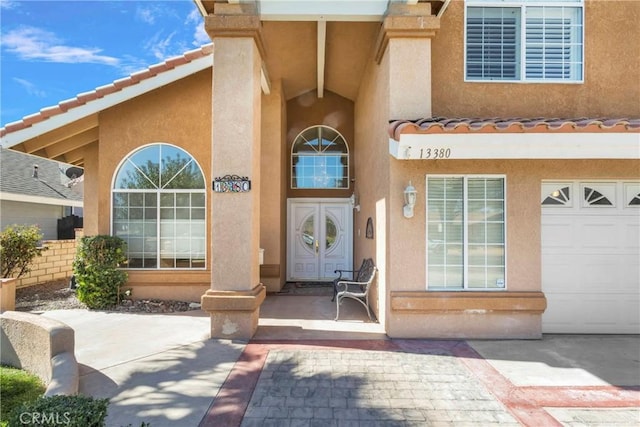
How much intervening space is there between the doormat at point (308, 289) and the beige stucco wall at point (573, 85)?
6.10 metres

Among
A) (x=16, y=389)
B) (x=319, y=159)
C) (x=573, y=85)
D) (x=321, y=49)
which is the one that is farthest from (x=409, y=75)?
(x=16, y=389)

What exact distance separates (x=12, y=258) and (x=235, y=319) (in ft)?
27.2

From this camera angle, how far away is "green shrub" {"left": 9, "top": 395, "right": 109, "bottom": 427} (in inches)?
94.6

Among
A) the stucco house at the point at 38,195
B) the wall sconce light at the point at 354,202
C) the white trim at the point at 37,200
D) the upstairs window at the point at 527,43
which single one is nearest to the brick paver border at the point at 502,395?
the upstairs window at the point at 527,43

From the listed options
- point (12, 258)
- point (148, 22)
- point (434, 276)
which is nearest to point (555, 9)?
point (434, 276)

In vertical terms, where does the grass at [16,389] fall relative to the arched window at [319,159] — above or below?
below

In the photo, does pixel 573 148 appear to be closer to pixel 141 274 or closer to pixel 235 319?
pixel 235 319

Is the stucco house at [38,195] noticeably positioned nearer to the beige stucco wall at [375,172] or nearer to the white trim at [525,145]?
the beige stucco wall at [375,172]

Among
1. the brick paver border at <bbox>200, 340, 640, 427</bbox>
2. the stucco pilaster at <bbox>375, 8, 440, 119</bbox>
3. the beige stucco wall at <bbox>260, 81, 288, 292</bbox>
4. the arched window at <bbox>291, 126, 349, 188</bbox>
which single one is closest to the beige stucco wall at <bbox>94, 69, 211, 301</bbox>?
the beige stucco wall at <bbox>260, 81, 288, 292</bbox>

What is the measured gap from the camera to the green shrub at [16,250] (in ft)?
32.6

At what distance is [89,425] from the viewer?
249 centimetres

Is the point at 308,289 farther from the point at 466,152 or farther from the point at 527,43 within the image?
the point at 527,43

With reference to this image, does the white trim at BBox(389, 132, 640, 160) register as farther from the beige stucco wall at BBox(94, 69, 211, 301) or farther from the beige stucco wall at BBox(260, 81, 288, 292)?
the beige stucco wall at BBox(94, 69, 211, 301)

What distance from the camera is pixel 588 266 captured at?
6.83 meters
